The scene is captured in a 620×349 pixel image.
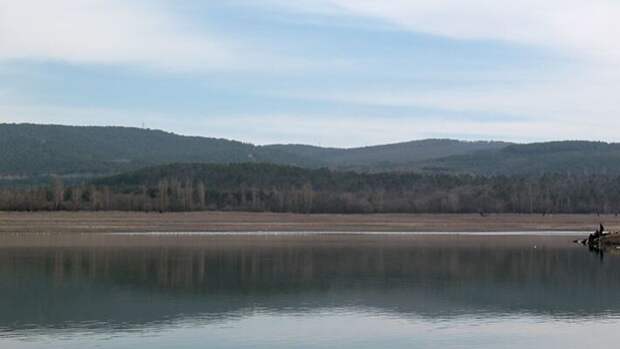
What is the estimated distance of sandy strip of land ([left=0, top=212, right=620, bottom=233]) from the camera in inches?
3007

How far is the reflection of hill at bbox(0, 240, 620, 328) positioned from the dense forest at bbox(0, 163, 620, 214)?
48.9 meters

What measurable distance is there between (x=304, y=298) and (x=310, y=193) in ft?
273

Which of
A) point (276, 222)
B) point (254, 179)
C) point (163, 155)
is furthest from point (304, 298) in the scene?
point (163, 155)

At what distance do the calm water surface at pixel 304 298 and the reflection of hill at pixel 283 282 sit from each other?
0.04 meters

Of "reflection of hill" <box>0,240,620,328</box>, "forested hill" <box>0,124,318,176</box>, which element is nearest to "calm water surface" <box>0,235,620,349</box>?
"reflection of hill" <box>0,240,620,328</box>

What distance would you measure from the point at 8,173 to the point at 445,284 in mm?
133050

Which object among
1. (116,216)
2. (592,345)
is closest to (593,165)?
(116,216)

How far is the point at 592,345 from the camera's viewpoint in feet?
73.7

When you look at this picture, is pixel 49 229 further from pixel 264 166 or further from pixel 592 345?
pixel 264 166

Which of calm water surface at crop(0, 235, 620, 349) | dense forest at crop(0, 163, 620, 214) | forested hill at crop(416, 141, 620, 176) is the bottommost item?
calm water surface at crop(0, 235, 620, 349)

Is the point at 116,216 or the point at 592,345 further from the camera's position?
the point at 116,216

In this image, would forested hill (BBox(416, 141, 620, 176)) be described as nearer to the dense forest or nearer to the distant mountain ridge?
the distant mountain ridge

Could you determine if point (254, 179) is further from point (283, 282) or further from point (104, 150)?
point (283, 282)

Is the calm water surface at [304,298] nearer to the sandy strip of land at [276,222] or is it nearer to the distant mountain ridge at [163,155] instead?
the sandy strip of land at [276,222]
